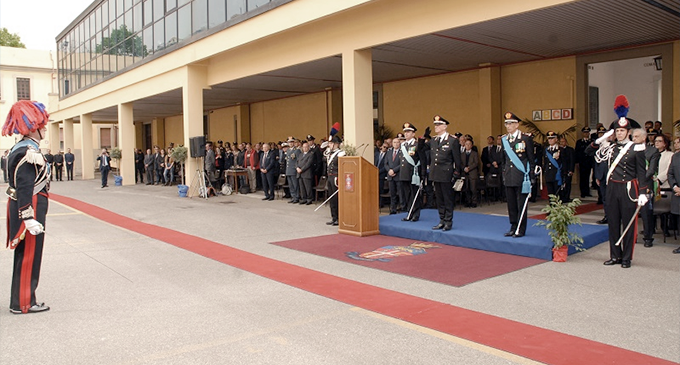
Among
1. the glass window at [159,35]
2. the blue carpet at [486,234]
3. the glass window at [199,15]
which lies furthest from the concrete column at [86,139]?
the blue carpet at [486,234]

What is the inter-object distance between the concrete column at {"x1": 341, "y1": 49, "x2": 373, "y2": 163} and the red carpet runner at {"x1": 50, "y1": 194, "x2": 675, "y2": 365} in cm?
475

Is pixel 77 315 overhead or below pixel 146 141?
below

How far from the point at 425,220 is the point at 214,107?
20.9 m

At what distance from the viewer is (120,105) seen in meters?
24.7

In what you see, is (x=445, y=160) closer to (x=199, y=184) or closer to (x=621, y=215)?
(x=621, y=215)

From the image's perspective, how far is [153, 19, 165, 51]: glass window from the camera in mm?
20312

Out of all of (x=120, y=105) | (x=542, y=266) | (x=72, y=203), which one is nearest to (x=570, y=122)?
(x=542, y=266)

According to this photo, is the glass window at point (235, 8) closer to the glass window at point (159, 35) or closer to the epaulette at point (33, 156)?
the glass window at point (159, 35)

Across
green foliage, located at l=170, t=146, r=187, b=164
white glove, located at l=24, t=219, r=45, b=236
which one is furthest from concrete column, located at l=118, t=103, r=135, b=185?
white glove, located at l=24, t=219, r=45, b=236

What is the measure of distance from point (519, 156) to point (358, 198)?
2.92m

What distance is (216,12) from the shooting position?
16438 mm

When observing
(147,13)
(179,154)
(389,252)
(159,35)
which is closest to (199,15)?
(159,35)

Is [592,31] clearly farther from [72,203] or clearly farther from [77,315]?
[72,203]

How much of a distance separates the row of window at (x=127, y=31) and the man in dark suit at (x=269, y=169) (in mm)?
4123
